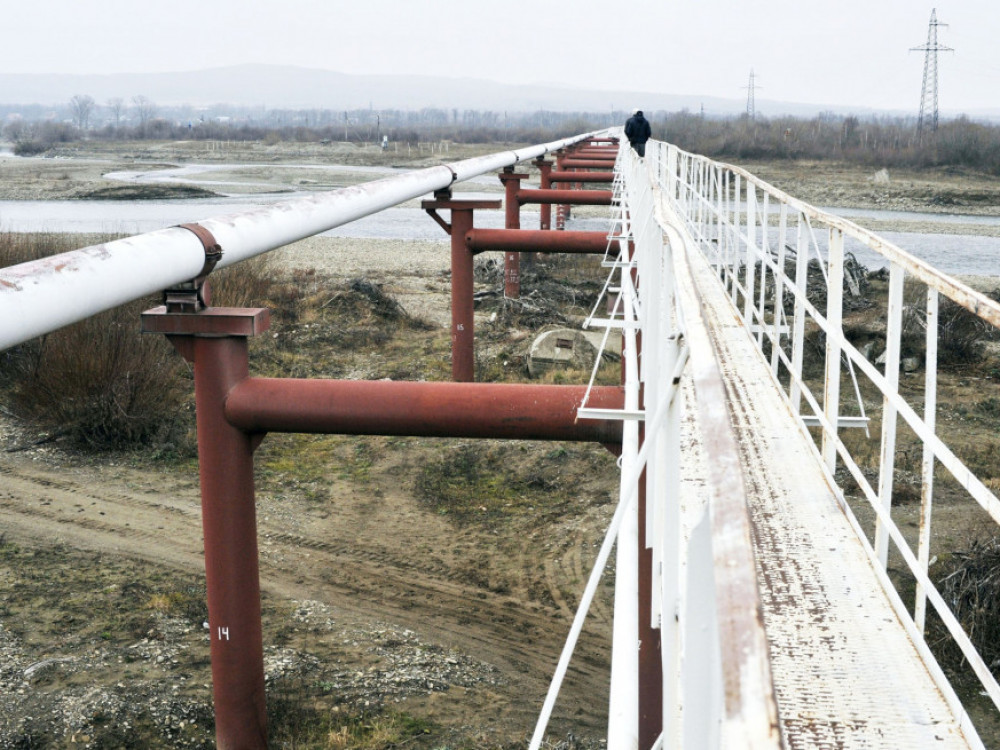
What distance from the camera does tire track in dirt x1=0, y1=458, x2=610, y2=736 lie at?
6469 mm

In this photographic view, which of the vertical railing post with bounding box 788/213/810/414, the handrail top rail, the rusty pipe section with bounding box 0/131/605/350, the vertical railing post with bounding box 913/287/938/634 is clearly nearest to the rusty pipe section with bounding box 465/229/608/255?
the rusty pipe section with bounding box 0/131/605/350

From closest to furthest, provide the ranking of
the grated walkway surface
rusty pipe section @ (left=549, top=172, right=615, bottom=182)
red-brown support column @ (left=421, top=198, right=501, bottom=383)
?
the grated walkway surface
red-brown support column @ (left=421, top=198, right=501, bottom=383)
rusty pipe section @ (left=549, top=172, right=615, bottom=182)

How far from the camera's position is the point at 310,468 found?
10484 millimetres

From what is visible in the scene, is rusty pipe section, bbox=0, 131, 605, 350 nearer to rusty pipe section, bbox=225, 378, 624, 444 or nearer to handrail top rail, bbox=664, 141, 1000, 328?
rusty pipe section, bbox=225, 378, 624, 444

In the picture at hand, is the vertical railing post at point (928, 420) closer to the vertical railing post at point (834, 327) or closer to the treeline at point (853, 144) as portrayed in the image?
the vertical railing post at point (834, 327)

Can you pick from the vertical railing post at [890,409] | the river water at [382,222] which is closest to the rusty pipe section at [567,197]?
the river water at [382,222]

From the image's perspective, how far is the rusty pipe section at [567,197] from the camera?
18473mm

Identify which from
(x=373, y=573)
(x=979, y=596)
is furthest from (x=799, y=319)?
(x=373, y=573)

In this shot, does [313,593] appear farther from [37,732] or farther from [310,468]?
[310,468]

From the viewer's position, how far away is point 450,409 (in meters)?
5.36

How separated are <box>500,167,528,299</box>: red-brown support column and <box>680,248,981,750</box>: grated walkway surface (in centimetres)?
1417

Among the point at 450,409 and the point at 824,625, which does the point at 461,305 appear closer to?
the point at 450,409

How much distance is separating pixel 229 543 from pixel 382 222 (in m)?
35.7

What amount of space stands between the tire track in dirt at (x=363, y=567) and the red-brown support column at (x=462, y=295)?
4.06 meters
